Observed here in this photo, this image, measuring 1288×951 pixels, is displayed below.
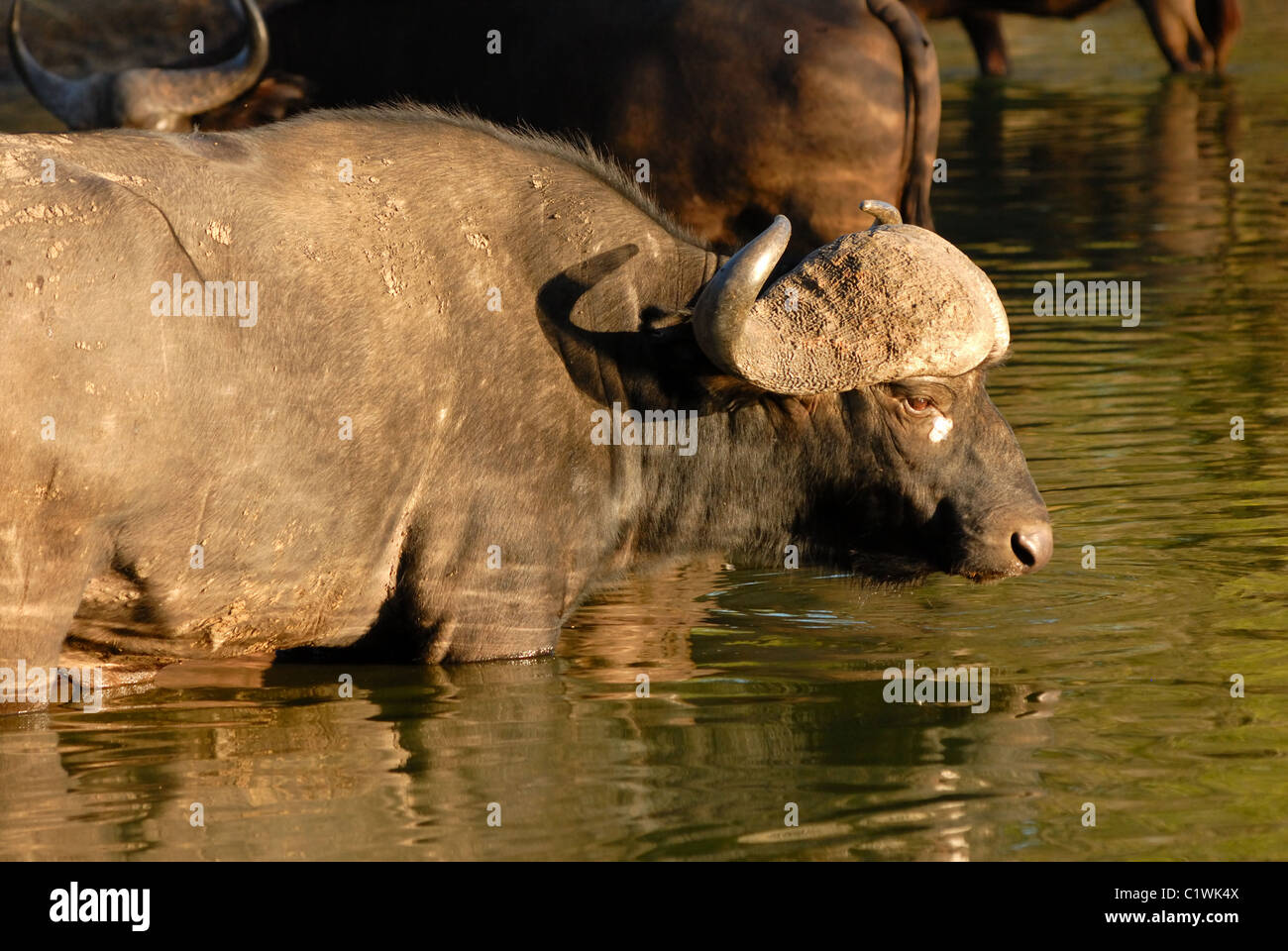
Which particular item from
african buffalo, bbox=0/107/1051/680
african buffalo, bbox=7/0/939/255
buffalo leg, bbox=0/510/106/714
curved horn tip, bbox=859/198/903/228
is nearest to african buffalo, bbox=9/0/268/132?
african buffalo, bbox=7/0/939/255

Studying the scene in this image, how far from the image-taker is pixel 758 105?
10.4m

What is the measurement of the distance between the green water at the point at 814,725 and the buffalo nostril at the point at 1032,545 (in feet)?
1.00

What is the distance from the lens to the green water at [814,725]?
17.5 ft

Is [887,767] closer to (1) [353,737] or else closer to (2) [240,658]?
(1) [353,737]

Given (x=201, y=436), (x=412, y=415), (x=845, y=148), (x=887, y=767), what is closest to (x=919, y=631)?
(x=887, y=767)

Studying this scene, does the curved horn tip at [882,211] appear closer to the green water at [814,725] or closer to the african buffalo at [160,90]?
the green water at [814,725]

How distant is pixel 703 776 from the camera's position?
18.9 ft

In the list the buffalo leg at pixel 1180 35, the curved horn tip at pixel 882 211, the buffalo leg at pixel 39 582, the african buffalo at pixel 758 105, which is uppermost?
the buffalo leg at pixel 1180 35

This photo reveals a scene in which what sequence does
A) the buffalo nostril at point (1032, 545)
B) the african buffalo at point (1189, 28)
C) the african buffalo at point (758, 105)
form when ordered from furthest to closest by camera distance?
the african buffalo at point (1189, 28) → the african buffalo at point (758, 105) → the buffalo nostril at point (1032, 545)

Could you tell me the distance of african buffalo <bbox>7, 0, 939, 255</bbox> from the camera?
33.9ft

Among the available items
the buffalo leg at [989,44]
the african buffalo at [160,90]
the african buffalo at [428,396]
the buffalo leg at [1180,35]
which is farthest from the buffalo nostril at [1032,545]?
the buffalo leg at [989,44]

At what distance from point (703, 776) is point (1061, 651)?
1.65 m

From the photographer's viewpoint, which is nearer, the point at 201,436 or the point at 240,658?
the point at 201,436

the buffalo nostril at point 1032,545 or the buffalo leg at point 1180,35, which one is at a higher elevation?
the buffalo leg at point 1180,35
